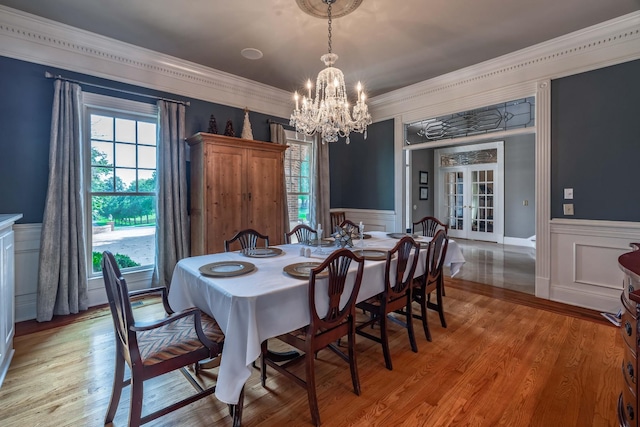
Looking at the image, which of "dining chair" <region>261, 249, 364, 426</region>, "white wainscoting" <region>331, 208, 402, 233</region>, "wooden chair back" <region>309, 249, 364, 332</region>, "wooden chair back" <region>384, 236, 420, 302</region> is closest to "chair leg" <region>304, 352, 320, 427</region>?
"dining chair" <region>261, 249, 364, 426</region>

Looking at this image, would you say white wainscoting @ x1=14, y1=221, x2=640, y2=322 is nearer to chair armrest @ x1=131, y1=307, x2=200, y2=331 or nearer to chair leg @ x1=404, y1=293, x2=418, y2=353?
chair leg @ x1=404, y1=293, x2=418, y2=353

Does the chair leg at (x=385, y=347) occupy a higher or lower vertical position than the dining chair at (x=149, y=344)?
lower

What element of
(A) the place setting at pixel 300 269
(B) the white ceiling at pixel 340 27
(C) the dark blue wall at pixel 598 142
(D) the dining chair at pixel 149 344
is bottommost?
(D) the dining chair at pixel 149 344

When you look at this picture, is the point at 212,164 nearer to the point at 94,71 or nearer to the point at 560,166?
the point at 94,71

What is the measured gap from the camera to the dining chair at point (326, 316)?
5.48 feet

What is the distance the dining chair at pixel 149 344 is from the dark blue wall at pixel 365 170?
4102mm

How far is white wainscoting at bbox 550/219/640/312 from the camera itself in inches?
122

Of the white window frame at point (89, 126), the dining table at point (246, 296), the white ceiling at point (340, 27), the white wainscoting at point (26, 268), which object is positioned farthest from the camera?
the white window frame at point (89, 126)

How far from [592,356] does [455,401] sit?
1385 millimetres

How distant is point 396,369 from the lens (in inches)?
86.6

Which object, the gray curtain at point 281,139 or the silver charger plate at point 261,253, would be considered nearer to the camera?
the silver charger plate at point 261,253

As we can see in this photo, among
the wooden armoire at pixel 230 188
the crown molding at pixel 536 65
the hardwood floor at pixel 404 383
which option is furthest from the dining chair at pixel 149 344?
the crown molding at pixel 536 65

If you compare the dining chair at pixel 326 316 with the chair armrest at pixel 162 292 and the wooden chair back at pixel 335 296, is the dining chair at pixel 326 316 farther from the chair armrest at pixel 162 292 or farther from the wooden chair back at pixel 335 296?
the chair armrest at pixel 162 292

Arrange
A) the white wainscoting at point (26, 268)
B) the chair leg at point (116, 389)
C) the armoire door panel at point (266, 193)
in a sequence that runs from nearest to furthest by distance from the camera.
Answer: the chair leg at point (116, 389), the white wainscoting at point (26, 268), the armoire door panel at point (266, 193)
